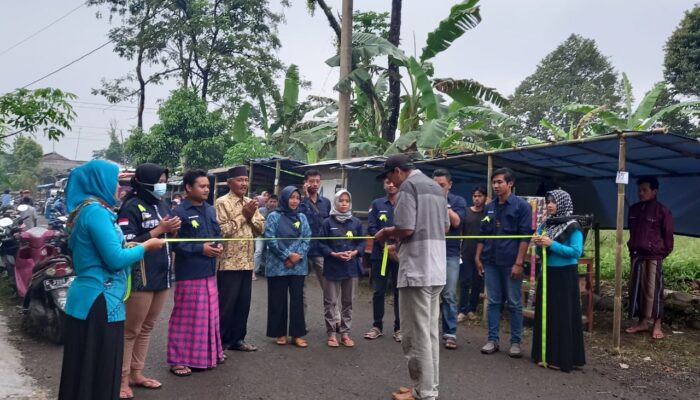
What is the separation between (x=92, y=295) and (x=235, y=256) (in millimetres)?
2282

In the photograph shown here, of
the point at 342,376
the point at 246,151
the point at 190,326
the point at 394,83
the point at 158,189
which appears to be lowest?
the point at 342,376

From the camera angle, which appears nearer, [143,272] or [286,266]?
[143,272]

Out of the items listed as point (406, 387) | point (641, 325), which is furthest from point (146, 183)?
point (641, 325)

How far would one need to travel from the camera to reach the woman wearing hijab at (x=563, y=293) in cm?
517

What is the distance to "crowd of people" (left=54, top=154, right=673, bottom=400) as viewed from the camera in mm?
3150

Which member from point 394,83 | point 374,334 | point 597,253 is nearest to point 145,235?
point 374,334

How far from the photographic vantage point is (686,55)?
2098 cm

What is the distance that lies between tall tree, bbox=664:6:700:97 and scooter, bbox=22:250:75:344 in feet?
75.4


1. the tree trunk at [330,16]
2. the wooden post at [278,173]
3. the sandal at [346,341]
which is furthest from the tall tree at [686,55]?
the sandal at [346,341]

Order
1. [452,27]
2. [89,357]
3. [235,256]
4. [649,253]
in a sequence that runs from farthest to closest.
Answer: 1. [452,27]
2. [649,253]
3. [235,256]
4. [89,357]

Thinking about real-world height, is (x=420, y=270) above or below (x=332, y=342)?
above

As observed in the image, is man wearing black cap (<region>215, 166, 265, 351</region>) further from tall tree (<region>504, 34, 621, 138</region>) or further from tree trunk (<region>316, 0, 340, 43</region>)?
tall tree (<region>504, 34, 621, 138</region>)

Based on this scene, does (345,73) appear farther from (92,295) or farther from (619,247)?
(92,295)

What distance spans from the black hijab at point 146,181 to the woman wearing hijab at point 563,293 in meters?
3.61
